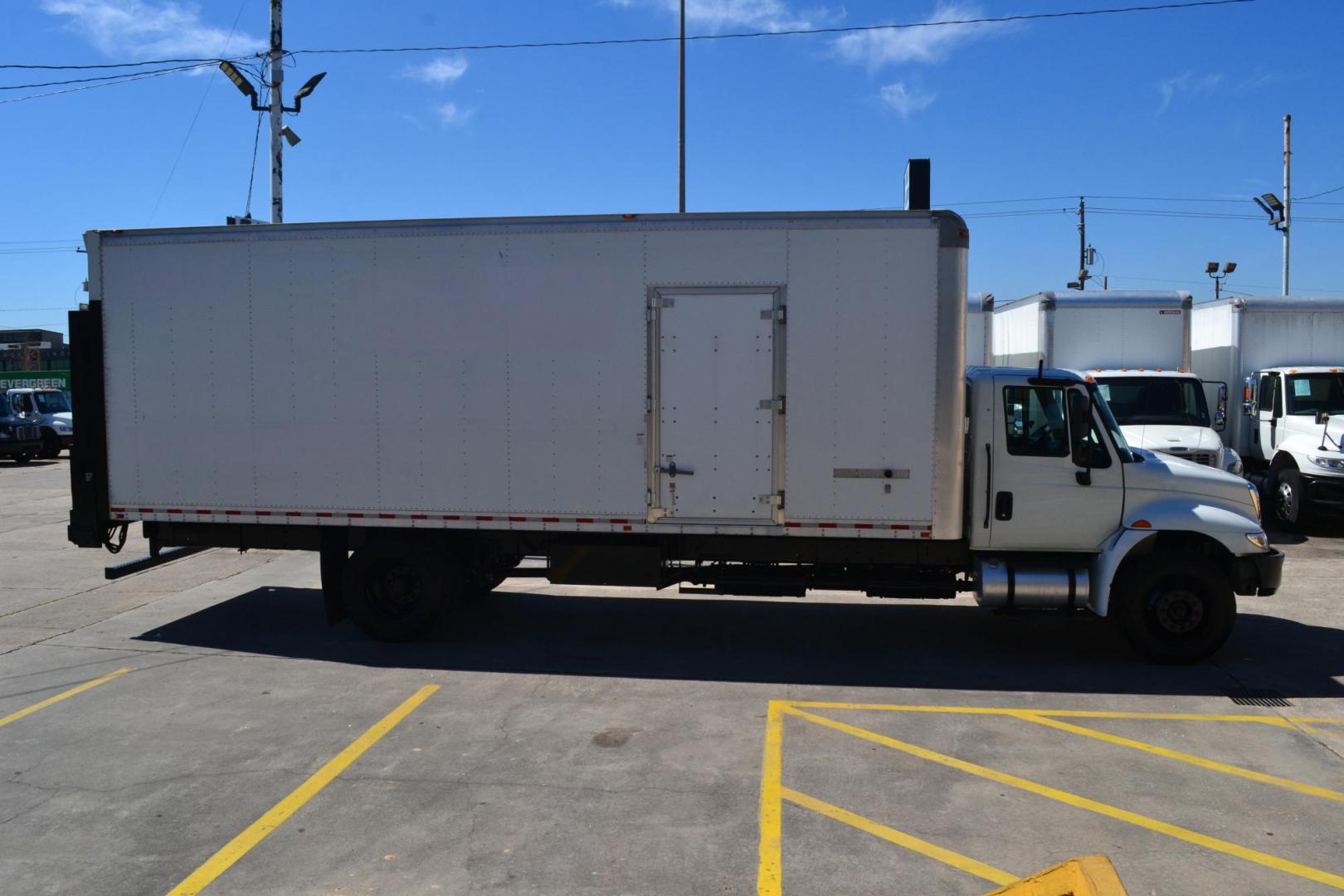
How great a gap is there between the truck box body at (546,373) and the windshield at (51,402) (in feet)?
83.3

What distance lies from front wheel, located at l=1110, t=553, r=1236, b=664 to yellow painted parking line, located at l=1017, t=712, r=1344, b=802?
1.61m

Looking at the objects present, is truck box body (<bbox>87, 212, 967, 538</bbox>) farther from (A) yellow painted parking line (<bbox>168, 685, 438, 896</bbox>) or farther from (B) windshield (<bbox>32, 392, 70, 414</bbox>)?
(B) windshield (<bbox>32, 392, 70, 414</bbox>)

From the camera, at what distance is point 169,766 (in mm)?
5789

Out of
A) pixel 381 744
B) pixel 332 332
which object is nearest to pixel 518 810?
pixel 381 744

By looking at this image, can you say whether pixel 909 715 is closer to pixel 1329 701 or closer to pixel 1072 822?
pixel 1072 822

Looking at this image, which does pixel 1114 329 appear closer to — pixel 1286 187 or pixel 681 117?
pixel 681 117

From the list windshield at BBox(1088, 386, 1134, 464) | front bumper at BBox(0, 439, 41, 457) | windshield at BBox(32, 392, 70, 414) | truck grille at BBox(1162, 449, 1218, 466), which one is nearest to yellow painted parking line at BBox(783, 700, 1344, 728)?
windshield at BBox(1088, 386, 1134, 464)

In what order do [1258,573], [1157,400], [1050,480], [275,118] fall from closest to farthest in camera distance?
[1258,573] → [1050,480] → [1157,400] → [275,118]

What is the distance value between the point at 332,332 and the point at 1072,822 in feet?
21.5

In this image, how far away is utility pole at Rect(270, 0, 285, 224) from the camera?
1817 centimetres

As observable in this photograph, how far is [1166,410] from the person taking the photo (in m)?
13.6

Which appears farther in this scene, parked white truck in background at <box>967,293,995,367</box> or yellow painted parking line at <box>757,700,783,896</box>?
parked white truck in background at <box>967,293,995,367</box>

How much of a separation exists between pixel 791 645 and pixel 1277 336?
11269 millimetres

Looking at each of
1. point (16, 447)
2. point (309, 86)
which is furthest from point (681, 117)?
point (16, 447)
